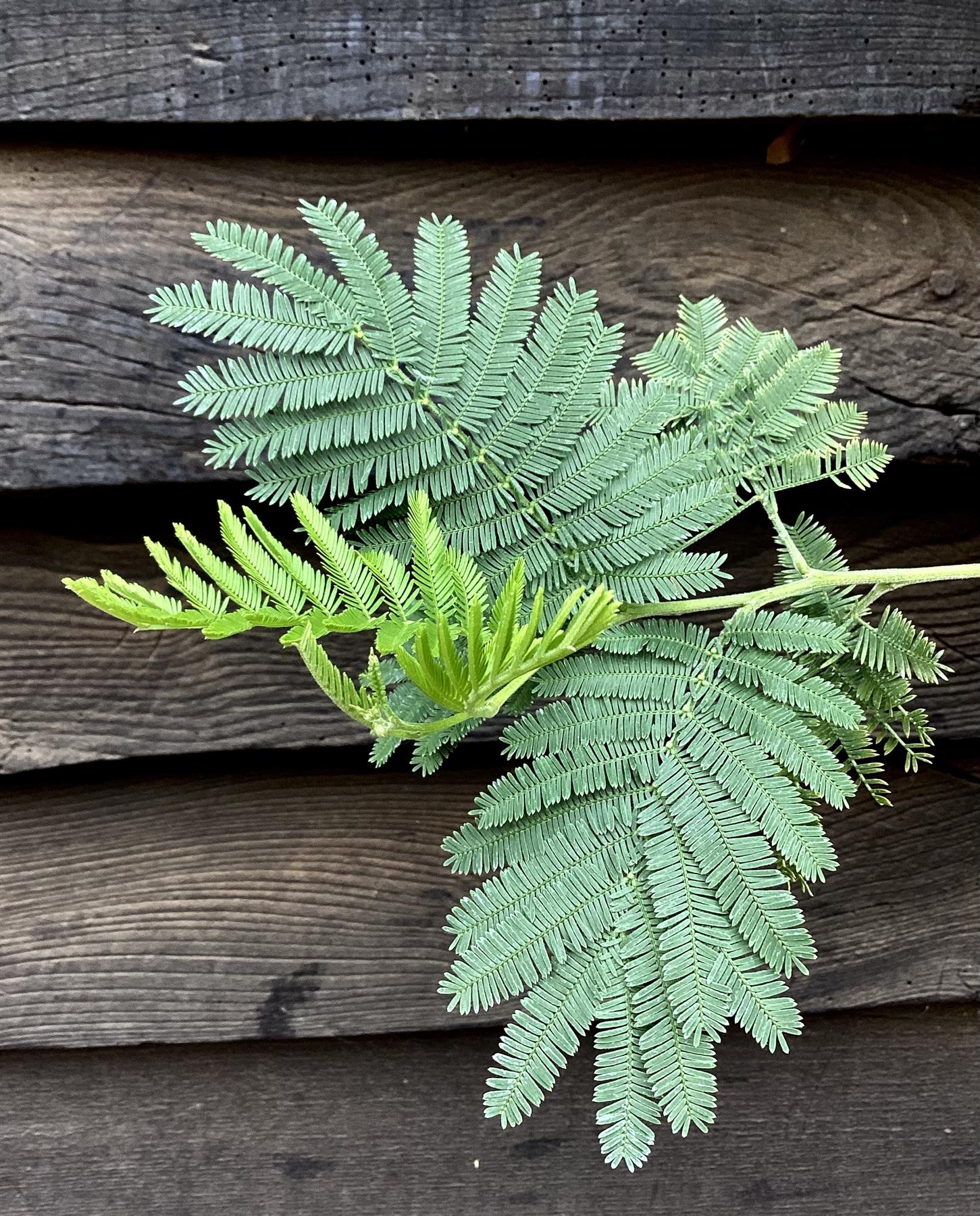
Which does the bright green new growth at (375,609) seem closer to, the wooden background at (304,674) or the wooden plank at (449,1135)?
the wooden background at (304,674)

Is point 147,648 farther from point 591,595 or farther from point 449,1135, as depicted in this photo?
point 449,1135

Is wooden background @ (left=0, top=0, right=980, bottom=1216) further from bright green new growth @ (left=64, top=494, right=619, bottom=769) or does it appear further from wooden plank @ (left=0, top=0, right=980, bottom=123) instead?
bright green new growth @ (left=64, top=494, right=619, bottom=769)

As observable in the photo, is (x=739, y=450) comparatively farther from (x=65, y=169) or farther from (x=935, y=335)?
(x=65, y=169)

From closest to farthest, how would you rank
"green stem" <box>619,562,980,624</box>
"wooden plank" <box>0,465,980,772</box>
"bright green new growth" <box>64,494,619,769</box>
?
"bright green new growth" <box>64,494,619,769</box> < "green stem" <box>619,562,980,624</box> < "wooden plank" <box>0,465,980,772</box>

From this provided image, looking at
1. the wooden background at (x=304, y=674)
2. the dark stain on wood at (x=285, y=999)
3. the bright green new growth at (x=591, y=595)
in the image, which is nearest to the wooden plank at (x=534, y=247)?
the wooden background at (x=304, y=674)

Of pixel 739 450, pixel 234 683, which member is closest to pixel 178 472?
pixel 234 683

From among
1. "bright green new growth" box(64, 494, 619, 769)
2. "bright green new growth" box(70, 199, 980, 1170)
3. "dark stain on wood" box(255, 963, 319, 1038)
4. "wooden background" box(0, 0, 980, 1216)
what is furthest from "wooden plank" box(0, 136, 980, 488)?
"dark stain on wood" box(255, 963, 319, 1038)
